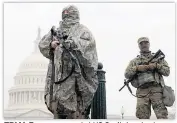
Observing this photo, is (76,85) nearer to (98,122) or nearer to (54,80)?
(54,80)

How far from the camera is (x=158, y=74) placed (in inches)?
236

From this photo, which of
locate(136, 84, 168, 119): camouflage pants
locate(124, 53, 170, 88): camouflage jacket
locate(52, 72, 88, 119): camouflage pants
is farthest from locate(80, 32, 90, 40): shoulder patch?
locate(136, 84, 168, 119): camouflage pants

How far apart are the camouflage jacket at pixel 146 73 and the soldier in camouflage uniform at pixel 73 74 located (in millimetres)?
558

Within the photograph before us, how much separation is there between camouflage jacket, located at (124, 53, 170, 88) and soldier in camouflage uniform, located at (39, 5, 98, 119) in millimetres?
558

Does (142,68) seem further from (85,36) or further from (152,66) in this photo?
(85,36)

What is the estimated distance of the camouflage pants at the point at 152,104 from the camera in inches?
233

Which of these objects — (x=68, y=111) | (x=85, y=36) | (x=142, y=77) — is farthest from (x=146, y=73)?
(x=68, y=111)

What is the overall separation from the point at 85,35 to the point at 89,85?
637 millimetres

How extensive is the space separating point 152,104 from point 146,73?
0.41m

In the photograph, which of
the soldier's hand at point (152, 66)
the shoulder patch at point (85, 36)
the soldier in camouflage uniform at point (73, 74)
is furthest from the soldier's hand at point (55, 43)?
the soldier's hand at point (152, 66)

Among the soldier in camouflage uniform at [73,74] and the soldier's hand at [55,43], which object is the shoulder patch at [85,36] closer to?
the soldier in camouflage uniform at [73,74]

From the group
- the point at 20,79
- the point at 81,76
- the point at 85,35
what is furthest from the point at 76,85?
the point at 20,79

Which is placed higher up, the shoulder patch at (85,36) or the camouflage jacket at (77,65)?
the shoulder patch at (85,36)

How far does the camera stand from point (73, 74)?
5582 mm
